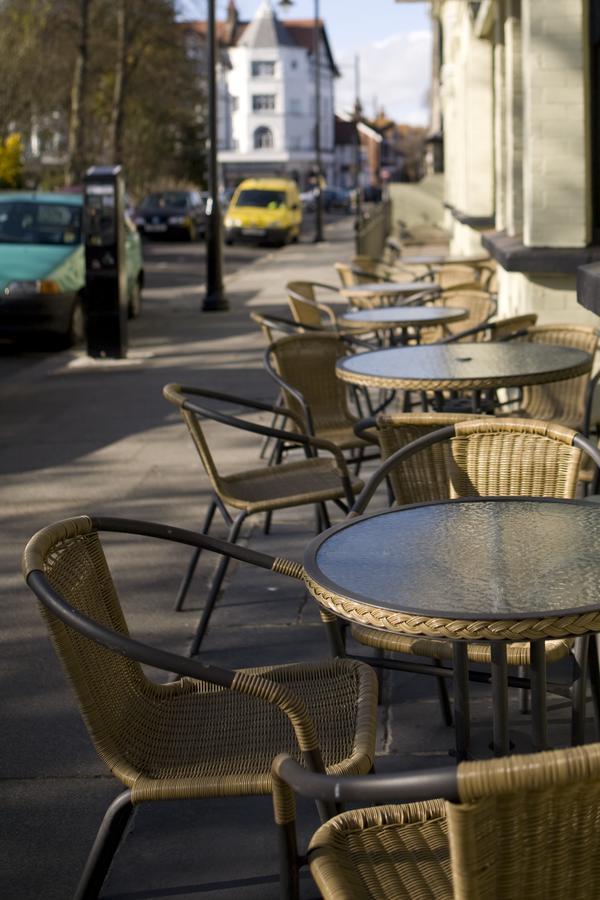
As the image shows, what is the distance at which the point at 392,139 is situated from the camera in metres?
158

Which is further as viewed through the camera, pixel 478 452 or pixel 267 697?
pixel 478 452

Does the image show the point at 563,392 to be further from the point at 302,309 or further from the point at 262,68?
the point at 262,68

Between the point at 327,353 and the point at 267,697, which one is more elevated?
the point at 327,353

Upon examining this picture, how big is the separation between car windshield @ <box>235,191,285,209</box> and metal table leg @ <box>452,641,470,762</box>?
38.2 meters

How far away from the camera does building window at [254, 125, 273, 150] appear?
107062 millimetres

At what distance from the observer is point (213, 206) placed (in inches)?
723

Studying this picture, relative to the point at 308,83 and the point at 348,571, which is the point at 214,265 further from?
the point at 308,83

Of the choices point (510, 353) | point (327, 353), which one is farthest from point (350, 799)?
point (327, 353)

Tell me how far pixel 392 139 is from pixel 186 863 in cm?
15848

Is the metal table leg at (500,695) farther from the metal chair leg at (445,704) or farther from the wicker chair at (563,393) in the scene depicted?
the wicker chair at (563,393)

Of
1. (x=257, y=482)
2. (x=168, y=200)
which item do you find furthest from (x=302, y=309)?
(x=168, y=200)

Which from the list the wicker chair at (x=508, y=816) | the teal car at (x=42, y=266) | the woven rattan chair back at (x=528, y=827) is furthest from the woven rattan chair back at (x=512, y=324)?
the teal car at (x=42, y=266)

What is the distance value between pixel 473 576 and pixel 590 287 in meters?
2.68

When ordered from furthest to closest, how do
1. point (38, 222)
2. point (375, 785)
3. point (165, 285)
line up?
point (165, 285) < point (38, 222) < point (375, 785)
